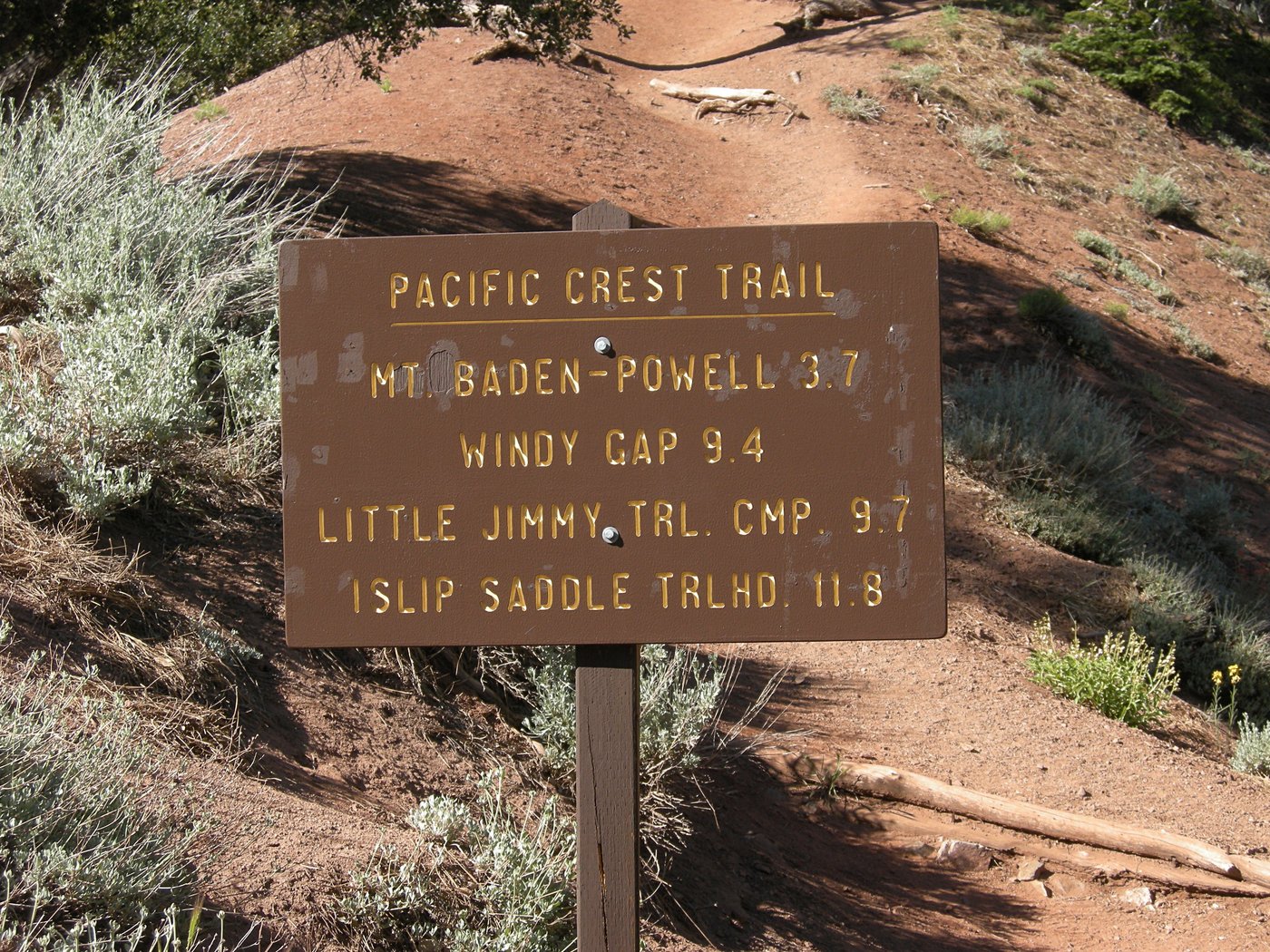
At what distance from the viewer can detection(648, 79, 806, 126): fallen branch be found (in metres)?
18.6

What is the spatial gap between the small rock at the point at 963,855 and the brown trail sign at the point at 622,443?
3190 mm

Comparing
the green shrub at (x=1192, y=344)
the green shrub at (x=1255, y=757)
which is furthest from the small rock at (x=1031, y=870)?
the green shrub at (x=1192, y=344)

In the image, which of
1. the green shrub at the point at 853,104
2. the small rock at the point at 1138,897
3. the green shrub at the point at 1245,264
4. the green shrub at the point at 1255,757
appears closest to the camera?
the small rock at the point at 1138,897

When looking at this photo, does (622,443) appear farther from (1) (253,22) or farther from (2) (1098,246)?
(2) (1098,246)

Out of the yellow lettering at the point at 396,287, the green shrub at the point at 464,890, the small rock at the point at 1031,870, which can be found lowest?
the small rock at the point at 1031,870

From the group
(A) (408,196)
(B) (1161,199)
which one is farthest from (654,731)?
(B) (1161,199)

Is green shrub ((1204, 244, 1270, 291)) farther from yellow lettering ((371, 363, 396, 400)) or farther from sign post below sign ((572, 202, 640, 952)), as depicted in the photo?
yellow lettering ((371, 363, 396, 400))

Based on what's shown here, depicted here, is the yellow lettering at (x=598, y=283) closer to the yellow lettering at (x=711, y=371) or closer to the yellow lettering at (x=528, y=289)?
the yellow lettering at (x=528, y=289)

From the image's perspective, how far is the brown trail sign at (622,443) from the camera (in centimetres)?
278

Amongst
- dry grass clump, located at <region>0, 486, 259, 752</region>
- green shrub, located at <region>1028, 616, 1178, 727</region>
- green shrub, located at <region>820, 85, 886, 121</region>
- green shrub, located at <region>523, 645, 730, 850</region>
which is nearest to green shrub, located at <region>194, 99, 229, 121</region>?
green shrub, located at <region>820, 85, 886, 121</region>

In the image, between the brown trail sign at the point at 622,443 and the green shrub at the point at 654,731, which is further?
the green shrub at the point at 654,731

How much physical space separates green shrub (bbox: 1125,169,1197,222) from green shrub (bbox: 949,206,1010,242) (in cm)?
396

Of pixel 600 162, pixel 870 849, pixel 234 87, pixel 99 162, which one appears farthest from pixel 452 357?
pixel 234 87

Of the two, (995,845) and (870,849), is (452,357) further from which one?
(995,845)
